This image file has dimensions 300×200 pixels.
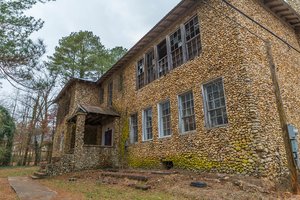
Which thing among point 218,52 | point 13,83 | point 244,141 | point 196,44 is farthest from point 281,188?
point 13,83

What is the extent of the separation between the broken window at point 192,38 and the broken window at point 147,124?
4.23m

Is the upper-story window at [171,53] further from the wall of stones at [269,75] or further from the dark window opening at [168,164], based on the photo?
the dark window opening at [168,164]

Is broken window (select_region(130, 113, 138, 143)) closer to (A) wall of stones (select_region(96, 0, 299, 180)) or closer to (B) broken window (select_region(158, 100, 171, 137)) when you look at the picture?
(A) wall of stones (select_region(96, 0, 299, 180))

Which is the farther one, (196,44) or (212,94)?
(196,44)

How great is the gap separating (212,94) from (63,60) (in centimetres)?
2109

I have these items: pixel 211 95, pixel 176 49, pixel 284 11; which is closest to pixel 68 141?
pixel 176 49

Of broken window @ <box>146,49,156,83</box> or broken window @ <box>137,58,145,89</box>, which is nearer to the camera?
broken window @ <box>146,49,156,83</box>

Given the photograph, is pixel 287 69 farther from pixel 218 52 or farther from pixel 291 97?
pixel 218 52

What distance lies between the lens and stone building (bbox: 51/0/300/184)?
6.73 metres

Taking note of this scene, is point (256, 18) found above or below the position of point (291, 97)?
above

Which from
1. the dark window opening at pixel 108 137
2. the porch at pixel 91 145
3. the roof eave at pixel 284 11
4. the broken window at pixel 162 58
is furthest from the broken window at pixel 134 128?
the roof eave at pixel 284 11

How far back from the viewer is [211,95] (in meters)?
8.29

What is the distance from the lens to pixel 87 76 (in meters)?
25.5

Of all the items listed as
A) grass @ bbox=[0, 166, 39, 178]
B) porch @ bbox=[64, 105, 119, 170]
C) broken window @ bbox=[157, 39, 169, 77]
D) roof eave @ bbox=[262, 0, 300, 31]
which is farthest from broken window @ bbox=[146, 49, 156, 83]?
grass @ bbox=[0, 166, 39, 178]
